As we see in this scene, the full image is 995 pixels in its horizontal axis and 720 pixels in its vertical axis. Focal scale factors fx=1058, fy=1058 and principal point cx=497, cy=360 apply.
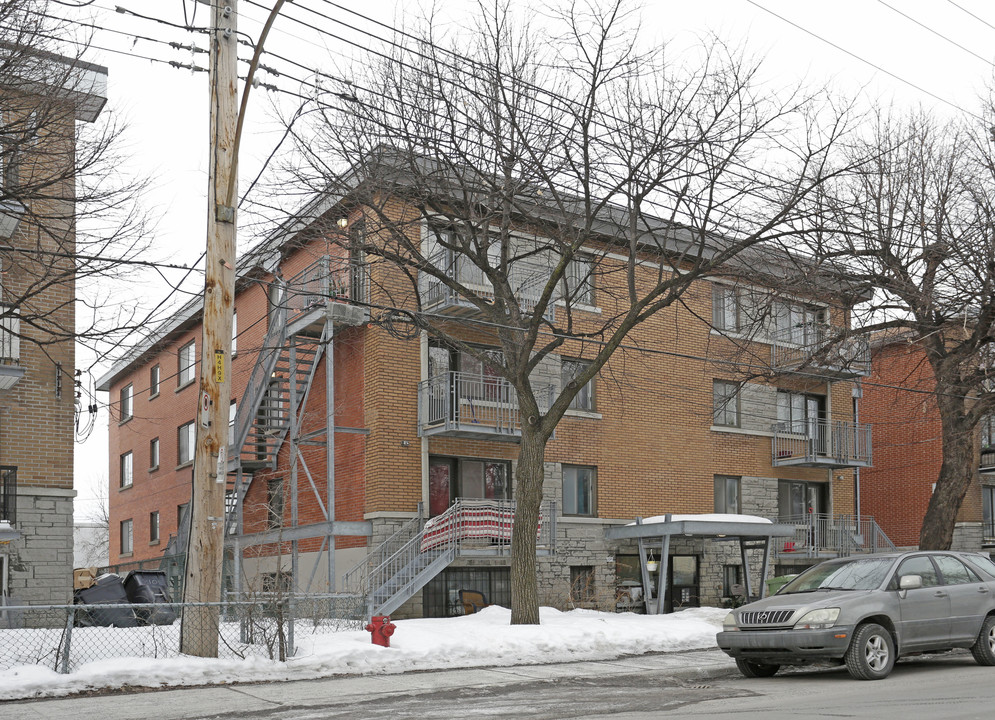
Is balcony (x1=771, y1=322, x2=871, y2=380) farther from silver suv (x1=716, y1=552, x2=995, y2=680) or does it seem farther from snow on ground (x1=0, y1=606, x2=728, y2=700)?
silver suv (x1=716, y1=552, x2=995, y2=680)

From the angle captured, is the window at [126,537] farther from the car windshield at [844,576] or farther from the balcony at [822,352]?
the car windshield at [844,576]

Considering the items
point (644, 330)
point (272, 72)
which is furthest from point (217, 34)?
point (644, 330)

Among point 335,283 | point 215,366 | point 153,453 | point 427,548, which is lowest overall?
point 427,548

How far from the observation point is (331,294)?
22.2 meters

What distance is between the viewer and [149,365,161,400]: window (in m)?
35.3

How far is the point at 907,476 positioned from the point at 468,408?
20.3m

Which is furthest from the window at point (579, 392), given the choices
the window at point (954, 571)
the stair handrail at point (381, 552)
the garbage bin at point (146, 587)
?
the window at point (954, 571)

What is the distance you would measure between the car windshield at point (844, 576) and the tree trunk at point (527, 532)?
5.37 m

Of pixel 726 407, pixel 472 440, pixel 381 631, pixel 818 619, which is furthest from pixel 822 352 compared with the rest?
pixel 381 631

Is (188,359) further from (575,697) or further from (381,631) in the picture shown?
(575,697)

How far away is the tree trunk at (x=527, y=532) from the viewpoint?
707 inches

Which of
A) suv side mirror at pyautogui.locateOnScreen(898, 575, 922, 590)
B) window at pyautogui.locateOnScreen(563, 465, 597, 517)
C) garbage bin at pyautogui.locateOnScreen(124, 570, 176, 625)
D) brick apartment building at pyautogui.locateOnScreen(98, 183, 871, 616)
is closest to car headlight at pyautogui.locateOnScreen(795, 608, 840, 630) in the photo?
suv side mirror at pyautogui.locateOnScreen(898, 575, 922, 590)

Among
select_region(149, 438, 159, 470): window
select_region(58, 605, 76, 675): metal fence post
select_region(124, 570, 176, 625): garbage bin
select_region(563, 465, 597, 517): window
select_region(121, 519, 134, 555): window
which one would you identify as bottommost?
select_region(121, 519, 134, 555): window

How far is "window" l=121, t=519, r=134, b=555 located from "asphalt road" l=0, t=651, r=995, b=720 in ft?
86.2
